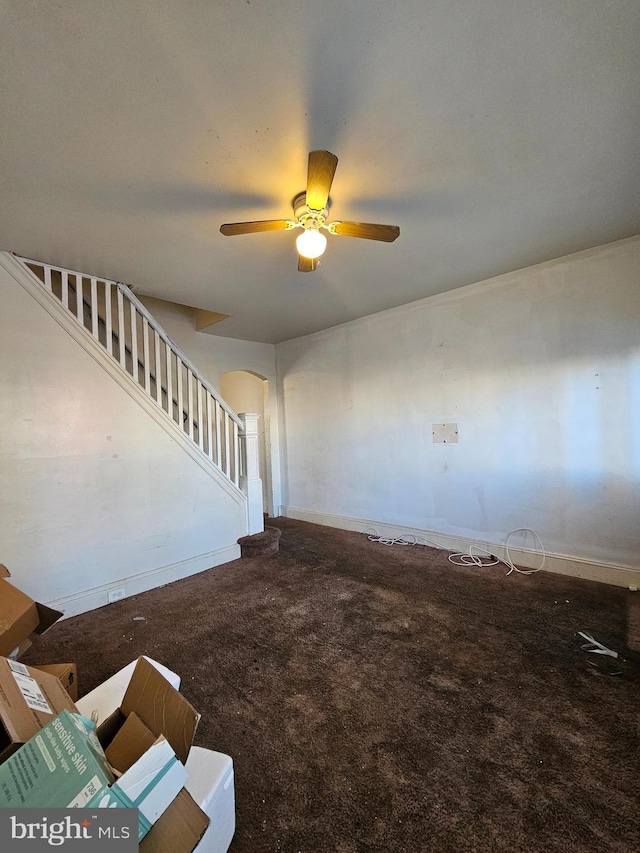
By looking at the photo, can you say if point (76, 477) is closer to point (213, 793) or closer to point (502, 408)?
point (213, 793)

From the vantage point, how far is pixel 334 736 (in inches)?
59.9

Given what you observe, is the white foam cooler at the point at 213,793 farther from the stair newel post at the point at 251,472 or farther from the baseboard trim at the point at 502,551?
the baseboard trim at the point at 502,551

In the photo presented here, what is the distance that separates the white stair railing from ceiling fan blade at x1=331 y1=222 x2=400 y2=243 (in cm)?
215

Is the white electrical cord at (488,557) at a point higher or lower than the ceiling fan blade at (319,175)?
lower

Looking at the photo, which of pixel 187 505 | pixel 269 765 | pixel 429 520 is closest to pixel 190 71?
pixel 269 765

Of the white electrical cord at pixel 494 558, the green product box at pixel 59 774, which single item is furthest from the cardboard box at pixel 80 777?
the white electrical cord at pixel 494 558

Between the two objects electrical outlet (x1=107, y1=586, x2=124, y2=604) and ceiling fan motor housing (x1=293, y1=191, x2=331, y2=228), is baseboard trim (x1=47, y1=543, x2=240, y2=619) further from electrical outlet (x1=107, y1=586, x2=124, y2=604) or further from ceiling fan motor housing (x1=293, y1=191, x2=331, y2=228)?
ceiling fan motor housing (x1=293, y1=191, x2=331, y2=228)

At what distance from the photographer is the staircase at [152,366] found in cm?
290

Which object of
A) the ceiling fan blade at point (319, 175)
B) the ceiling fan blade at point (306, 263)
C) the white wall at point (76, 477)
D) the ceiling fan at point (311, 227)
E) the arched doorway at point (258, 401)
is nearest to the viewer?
the ceiling fan blade at point (319, 175)

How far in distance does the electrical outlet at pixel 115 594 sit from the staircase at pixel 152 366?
1.28m

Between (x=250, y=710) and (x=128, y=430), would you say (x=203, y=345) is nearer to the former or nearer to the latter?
(x=128, y=430)

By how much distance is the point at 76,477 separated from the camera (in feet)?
9.02

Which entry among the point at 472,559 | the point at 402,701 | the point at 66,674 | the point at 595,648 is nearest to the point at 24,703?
the point at 66,674

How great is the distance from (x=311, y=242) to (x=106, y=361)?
2.09 m
